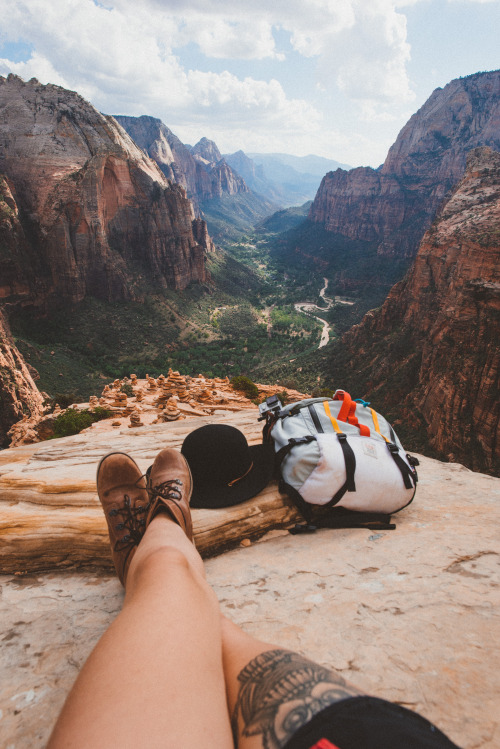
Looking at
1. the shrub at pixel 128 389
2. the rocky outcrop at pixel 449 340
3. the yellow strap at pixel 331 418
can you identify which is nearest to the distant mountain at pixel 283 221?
the rocky outcrop at pixel 449 340

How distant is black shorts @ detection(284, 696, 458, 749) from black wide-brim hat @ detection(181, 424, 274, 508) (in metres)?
2.11

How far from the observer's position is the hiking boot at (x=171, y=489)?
94.7 inches

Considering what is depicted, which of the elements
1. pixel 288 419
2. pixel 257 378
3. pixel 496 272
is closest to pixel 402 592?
pixel 288 419

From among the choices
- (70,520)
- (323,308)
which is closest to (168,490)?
(70,520)

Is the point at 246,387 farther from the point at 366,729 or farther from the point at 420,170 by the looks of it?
the point at 420,170

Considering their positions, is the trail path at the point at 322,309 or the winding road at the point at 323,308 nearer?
the trail path at the point at 322,309

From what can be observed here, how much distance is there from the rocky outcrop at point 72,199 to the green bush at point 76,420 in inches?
1501

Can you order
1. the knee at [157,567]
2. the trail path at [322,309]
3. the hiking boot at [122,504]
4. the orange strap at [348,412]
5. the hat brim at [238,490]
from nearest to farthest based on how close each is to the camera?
1. the knee at [157,567]
2. the hiking boot at [122,504]
3. the hat brim at [238,490]
4. the orange strap at [348,412]
5. the trail path at [322,309]

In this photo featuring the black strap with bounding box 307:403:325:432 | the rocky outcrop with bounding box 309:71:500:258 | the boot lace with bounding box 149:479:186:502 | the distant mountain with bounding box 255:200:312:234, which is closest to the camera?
the boot lace with bounding box 149:479:186:502

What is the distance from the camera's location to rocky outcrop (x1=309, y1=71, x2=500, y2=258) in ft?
282

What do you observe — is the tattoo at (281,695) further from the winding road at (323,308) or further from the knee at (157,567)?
the winding road at (323,308)

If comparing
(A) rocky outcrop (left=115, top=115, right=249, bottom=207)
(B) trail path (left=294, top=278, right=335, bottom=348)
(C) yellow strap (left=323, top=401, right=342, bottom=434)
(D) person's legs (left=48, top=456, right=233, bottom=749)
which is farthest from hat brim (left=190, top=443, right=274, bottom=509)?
(A) rocky outcrop (left=115, top=115, right=249, bottom=207)

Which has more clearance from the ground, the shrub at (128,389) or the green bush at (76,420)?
the green bush at (76,420)

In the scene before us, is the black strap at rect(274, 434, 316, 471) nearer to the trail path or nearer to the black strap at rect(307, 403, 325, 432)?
the black strap at rect(307, 403, 325, 432)
